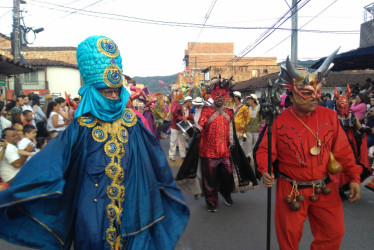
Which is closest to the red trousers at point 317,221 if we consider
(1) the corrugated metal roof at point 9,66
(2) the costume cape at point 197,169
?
(2) the costume cape at point 197,169

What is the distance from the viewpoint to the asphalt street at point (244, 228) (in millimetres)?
4344

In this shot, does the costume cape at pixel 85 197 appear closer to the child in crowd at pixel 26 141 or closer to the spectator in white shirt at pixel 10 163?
the spectator in white shirt at pixel 10 163

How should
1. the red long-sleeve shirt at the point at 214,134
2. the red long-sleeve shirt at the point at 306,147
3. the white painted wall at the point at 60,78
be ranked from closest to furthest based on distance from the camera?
the red long-sleeve shirt at the point at 306,147
the red long-sleeve shirt at the point at 214,134
the white painted wall at the point at 60,78

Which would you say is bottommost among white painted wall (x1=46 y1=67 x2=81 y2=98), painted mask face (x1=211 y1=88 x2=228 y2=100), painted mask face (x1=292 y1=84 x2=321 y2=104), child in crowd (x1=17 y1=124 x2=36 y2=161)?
child in crowd (x1=17 y1=124 x2=36 y2=161)

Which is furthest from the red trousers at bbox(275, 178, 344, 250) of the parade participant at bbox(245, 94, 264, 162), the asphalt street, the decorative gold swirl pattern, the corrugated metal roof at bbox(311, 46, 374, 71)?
the corrugated metal roof at bbox(311, 46, 374, 71)

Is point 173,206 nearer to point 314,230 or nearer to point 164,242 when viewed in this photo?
point 164,242

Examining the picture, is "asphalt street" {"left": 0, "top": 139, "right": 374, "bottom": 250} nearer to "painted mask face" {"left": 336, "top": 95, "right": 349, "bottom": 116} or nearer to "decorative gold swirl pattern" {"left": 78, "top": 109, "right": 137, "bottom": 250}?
"painted mask face" {"left": 336, "top": 95, "right": 349, "bottom": 116}

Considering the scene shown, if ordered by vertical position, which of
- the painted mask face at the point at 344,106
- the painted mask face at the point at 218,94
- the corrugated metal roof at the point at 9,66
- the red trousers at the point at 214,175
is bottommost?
the red trousers at the point at 214,175

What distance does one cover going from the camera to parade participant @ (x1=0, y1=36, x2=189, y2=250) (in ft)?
8.14

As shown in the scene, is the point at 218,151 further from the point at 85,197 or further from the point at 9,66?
the point at 9,66

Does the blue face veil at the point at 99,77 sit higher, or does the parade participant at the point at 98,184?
the blue face veil at the point at 99,77

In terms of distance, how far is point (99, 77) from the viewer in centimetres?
277

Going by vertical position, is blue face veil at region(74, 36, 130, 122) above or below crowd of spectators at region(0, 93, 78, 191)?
above

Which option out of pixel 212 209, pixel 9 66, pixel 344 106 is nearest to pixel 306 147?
pixel 212 209
